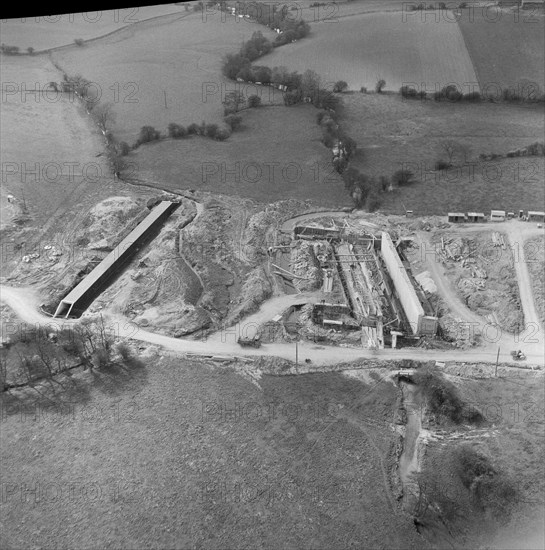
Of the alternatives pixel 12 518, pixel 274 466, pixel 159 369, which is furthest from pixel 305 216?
pixel 12 518

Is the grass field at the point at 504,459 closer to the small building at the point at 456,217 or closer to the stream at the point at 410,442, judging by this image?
the stream at the point at 410,442

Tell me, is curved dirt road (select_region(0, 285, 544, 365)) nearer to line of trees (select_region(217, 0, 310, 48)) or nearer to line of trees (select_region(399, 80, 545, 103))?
line of trees (select_region(399, 80, 545, 103))

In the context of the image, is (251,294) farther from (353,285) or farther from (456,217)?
(456,217)

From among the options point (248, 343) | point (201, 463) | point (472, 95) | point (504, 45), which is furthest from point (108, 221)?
point (504, 45)

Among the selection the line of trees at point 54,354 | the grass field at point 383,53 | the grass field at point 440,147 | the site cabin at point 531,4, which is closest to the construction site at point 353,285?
the grass field at point 440,147

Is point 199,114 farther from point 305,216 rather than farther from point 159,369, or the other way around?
point 159,369
